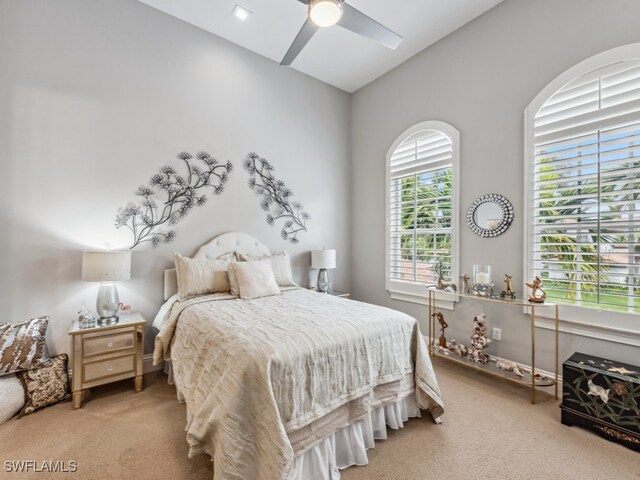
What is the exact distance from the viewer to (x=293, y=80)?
13.5 feet

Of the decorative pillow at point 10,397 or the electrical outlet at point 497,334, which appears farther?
the electrical outlet at point 497,334

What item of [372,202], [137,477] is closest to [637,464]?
[137,477]

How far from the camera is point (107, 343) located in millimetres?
2447

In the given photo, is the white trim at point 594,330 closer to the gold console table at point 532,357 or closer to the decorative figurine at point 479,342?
the gold console table at point 532,357

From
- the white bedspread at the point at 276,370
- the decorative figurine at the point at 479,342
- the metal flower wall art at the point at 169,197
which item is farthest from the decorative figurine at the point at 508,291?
the metal flower wall art at the point at 169,197

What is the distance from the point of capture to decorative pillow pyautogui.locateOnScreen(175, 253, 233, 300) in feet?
9.43

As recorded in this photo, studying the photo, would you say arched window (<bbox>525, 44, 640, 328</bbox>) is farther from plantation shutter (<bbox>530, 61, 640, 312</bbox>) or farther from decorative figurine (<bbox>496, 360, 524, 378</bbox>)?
decorative figurine (<bbox>496, 360, 524, 378</bbox>)

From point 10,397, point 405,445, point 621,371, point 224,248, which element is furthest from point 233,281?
point 621,371

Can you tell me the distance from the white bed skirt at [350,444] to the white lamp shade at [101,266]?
2.07 m

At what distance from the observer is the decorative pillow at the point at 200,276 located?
113 inches

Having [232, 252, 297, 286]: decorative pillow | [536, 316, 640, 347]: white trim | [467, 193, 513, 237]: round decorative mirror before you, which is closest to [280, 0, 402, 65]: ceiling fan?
[467, 193, 513, 237]: round decorative mirror

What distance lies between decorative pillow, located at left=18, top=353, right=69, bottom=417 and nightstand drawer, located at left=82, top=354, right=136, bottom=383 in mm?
269

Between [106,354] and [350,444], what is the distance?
6.92ft

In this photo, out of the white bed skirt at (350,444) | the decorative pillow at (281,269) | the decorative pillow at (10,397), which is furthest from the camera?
the decorative pillow at (281,269)
